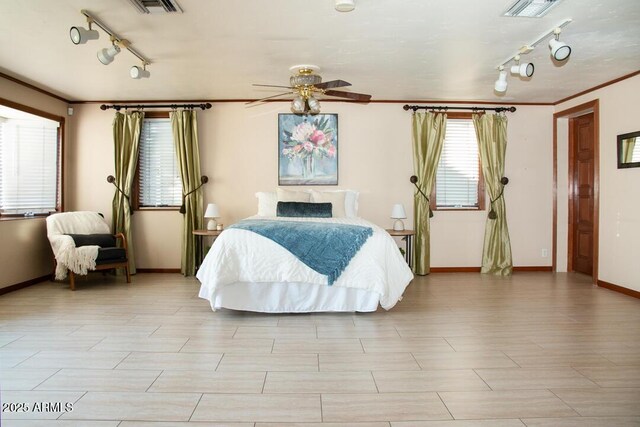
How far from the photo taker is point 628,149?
475 cm

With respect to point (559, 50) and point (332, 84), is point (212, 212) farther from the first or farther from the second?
point (559, 50)

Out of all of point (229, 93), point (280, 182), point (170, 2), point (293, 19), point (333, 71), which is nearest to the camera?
point (170, 2)

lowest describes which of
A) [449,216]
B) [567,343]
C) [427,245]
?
[567,343]

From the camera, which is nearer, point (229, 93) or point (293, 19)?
point (293, 19)

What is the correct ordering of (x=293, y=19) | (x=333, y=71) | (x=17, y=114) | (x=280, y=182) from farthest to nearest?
1. (x=280, y=182)
2. (x=17, y=114)
3. (x=333, y=71)
4. (x=293, y=19)

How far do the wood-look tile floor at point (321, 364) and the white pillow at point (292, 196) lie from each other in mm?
1712

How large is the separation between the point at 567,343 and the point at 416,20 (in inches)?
105

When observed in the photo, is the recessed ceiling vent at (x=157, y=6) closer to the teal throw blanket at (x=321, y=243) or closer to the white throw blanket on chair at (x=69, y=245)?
the teal throw blanket at (x=321, y=243)

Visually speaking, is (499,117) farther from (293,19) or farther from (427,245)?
(293,19)

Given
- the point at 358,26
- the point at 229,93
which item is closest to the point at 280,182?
the point at 229,93

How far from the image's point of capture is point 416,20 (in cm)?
327

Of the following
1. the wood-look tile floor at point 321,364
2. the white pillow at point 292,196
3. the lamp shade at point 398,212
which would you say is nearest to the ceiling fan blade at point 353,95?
the white pillow at point 292,196

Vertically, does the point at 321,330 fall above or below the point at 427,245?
below

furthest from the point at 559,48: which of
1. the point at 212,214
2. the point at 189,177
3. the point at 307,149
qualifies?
the point at 189,177
